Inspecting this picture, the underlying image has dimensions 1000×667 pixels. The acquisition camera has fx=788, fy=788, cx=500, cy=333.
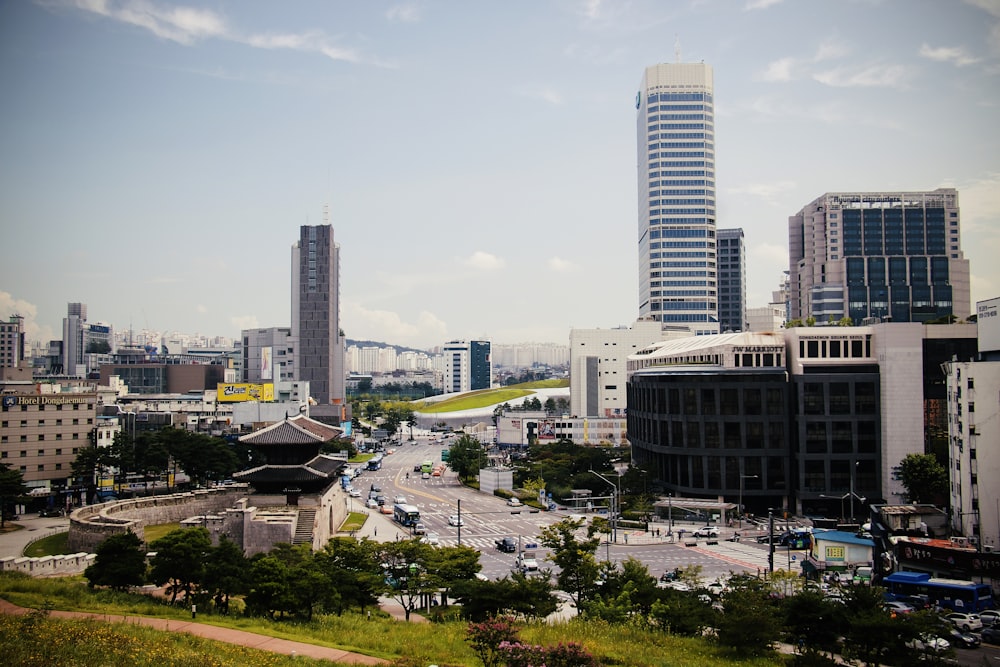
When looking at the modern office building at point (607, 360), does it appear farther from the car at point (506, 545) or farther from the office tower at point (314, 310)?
the car at point (506, 545)

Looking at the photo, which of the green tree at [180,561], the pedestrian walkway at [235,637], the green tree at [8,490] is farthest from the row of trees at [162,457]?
the pedestrian walkway at [235,637]

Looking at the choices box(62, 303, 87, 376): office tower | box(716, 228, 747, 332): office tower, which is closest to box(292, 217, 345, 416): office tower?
box(62, 303, 87, 376): office tower

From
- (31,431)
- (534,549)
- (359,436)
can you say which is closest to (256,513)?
(534,549)

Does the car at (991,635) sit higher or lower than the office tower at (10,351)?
lower

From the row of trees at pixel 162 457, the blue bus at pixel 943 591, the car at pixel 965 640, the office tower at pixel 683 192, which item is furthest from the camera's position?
the office tower at pixel 683 192

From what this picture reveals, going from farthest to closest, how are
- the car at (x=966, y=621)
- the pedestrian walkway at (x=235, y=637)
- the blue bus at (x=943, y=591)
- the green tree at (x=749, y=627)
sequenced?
the blue bus at (x=943, y=591) → the car at (x=966, y=621) → the green tree at (x=749, y=627) → the pedestrian walkway at (x=235, y=637)

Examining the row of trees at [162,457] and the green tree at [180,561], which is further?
the row of trees at [162,457]

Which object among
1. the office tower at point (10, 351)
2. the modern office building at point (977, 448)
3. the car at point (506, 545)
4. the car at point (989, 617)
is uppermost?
the office tower at point (10, 351)

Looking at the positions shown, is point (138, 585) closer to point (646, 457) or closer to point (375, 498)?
point (375, 498)

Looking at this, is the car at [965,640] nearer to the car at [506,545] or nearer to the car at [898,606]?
the car at [898,606]

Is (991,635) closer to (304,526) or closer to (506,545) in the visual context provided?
(506,545)
